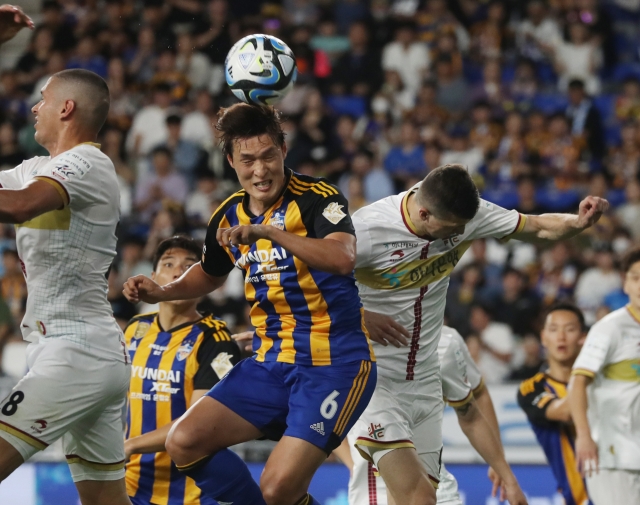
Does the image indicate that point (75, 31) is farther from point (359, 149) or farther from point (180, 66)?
point (359, 149)

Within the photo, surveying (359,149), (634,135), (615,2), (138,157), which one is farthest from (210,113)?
(615,2)

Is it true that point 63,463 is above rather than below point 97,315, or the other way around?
below

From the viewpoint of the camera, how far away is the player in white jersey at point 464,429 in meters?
6.30

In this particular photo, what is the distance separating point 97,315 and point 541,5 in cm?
1314

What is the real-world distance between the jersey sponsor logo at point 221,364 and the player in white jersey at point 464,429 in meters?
0.98

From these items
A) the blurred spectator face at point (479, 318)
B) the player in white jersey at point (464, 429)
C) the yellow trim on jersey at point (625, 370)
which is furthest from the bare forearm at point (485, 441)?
the blurred spectator face at point (479, 318)

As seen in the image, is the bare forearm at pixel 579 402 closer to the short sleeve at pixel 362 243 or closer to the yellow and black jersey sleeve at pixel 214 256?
the short sleeve at pixel 362 243

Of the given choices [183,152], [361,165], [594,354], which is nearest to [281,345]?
[594,354]

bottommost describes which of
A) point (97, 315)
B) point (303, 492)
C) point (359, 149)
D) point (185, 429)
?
point (303, 492)

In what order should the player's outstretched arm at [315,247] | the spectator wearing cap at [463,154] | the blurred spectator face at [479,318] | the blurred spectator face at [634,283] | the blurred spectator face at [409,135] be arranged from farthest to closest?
the blurred spectator face at [409,135], the spectator wearing cap at [463,154], the blurred spectator face at [479,318], the blurred spectator face at [634,283], the player's outstretched arm at [315,247]

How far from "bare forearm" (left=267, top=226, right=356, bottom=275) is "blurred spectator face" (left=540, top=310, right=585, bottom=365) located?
3.18 metres

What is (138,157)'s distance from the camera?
573 inches

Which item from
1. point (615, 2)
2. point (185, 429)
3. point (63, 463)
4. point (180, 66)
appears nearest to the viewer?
point (185, 429)

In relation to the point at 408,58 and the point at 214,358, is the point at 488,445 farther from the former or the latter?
the point at 408,58
